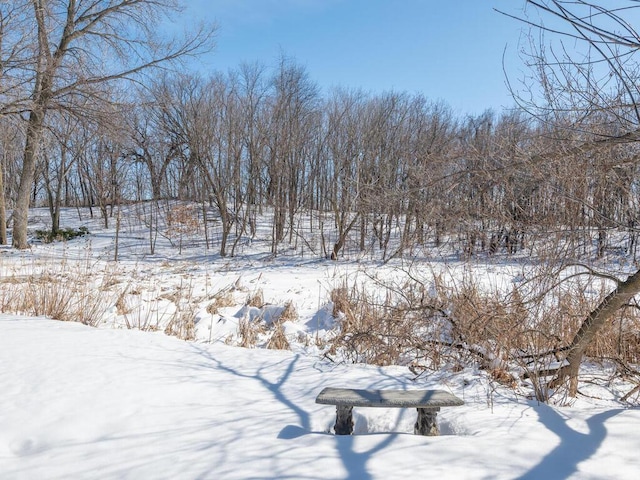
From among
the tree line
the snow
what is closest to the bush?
the tree line

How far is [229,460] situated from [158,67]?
1475cm

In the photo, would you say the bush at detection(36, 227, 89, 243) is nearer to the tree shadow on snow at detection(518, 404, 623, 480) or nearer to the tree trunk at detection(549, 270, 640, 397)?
the tree trunk at detection(549, 270, 640, 397)

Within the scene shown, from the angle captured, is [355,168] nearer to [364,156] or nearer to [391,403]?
[364,156]

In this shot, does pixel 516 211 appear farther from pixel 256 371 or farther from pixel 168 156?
pixel 168 156

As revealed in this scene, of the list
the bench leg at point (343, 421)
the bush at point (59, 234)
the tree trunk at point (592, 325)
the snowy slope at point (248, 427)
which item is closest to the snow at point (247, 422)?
the snowy slope at point (248, 427)

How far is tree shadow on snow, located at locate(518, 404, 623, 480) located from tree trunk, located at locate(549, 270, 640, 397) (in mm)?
642

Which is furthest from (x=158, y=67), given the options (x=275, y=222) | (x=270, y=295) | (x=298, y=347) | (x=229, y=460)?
(x=229, y=460)

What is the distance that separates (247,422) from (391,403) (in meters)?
0.80

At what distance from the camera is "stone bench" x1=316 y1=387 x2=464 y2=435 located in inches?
93.0

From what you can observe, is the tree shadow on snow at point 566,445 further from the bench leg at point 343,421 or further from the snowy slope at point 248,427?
the bench leg at point 343,421

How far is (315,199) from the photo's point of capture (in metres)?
27.5

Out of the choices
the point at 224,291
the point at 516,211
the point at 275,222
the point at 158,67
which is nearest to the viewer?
the point at 516,211

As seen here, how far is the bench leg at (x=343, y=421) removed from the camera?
7.96 ft

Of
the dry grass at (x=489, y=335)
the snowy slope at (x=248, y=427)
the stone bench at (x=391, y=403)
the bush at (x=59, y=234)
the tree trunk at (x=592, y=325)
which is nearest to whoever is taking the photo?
the snowy slope at (x=248, y=427)
